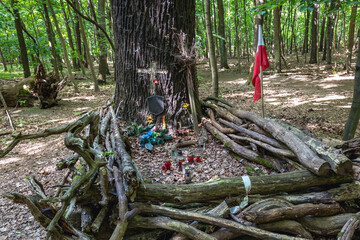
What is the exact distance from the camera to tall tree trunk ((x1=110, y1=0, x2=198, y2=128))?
15.4 ft

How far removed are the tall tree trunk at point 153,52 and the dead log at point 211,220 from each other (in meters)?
2.92

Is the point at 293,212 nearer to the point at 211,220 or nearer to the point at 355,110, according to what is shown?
the point at 211,220

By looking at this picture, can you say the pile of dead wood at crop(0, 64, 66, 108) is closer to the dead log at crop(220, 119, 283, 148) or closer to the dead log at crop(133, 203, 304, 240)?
the dead log at crop(220, 119, 283, 148)

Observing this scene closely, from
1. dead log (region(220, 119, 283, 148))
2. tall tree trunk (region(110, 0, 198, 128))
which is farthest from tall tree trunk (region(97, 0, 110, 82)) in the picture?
dead log (region(220, 119, 283, 148))

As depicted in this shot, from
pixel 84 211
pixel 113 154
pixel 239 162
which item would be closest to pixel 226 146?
pixel 239 162

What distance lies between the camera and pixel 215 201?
8.63 ft

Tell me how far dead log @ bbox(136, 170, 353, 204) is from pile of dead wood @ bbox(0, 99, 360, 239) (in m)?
0.01

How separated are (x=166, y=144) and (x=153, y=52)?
6.68ft

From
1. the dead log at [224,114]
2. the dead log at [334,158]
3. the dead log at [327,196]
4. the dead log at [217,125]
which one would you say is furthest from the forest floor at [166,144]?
the dead log at [334,158]

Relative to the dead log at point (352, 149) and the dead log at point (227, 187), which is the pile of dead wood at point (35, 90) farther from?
the dead log at point (352, 149)

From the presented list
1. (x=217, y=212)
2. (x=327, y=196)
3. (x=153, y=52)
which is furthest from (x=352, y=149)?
(x=153, y=52)

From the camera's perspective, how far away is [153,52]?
486cm

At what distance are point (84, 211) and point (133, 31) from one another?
3.84m

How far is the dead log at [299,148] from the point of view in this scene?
2.72 m
